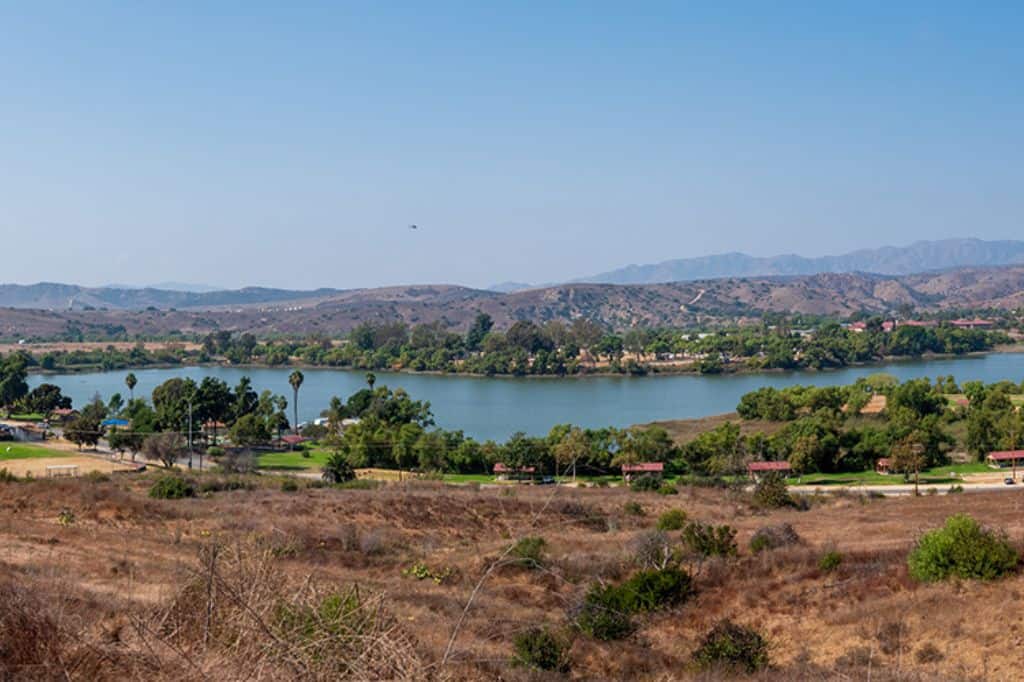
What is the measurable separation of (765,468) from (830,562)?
19.8m

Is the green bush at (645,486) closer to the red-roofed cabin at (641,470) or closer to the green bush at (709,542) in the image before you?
the red-roofed cabin at (641,470)

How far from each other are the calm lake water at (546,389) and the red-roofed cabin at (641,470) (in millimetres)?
12644

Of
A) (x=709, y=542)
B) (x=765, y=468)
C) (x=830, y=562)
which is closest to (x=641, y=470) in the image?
(x=765, y=468)

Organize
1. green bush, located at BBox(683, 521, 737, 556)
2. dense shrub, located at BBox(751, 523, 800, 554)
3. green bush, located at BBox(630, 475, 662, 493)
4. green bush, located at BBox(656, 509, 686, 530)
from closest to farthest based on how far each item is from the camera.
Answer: green bush, located at BBox(683, 521, 737, 556) < dense shrub, located at BBox(751, 523, 800, 554) < green bush, located at BBox(656, 509, 686, 530) < green bush, located at BBox(630, 475, 662, 493)

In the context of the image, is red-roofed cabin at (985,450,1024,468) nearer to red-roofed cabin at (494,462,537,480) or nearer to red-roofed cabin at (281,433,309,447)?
red-roofed cabin at (494,462,537,480)

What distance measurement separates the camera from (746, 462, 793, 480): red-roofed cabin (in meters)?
30.6

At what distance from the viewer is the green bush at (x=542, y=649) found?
23.8ft

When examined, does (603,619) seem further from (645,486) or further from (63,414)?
(63,414)

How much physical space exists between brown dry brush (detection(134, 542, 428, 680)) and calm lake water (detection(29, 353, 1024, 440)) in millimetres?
39983

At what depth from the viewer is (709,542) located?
42.9 feet

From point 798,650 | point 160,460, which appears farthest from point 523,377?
point 798,650

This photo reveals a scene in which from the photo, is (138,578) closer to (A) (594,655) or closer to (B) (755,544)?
(A) (594,655)

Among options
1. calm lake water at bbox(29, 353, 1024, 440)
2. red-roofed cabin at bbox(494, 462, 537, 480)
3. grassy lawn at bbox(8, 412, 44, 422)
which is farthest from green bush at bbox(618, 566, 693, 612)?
grassy lawn at bbox(8, 412, 44, 422)

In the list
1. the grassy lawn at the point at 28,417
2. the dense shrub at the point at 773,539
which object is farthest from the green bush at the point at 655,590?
the grassy lawn at the point at 28,417
